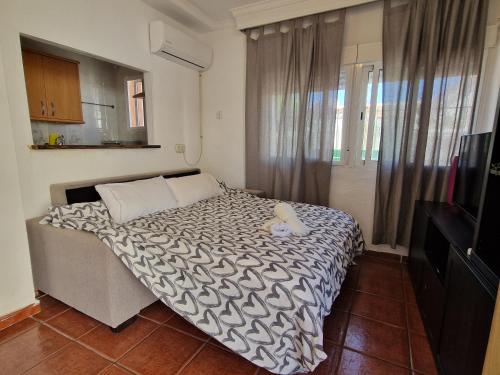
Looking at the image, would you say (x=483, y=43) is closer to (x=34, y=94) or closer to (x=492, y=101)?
(x=492, y=101)

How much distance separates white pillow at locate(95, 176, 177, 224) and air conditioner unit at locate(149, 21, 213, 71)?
1.52 m

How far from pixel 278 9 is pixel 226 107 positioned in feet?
4.20

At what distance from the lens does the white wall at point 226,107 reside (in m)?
3.40

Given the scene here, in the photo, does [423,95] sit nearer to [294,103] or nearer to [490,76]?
[490,76]

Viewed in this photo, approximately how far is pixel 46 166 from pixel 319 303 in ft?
7.30

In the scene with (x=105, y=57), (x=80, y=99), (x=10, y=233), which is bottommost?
(x=10, y=233)

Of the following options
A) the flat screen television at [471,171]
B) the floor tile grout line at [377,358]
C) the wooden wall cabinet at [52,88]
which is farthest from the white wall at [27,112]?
the flat screen television at [471,171]

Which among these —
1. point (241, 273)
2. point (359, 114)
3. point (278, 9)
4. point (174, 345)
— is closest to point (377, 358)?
point (241, 273)

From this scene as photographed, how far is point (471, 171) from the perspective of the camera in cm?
192

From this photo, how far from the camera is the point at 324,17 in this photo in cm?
273

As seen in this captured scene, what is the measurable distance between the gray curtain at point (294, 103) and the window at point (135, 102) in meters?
1.46

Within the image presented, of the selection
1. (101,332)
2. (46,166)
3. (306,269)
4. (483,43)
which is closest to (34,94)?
(46,166)

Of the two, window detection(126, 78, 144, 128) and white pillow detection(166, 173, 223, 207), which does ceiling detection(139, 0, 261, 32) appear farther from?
white pillow detection(166, 173, 223, 207)

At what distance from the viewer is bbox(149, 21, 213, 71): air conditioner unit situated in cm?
276
